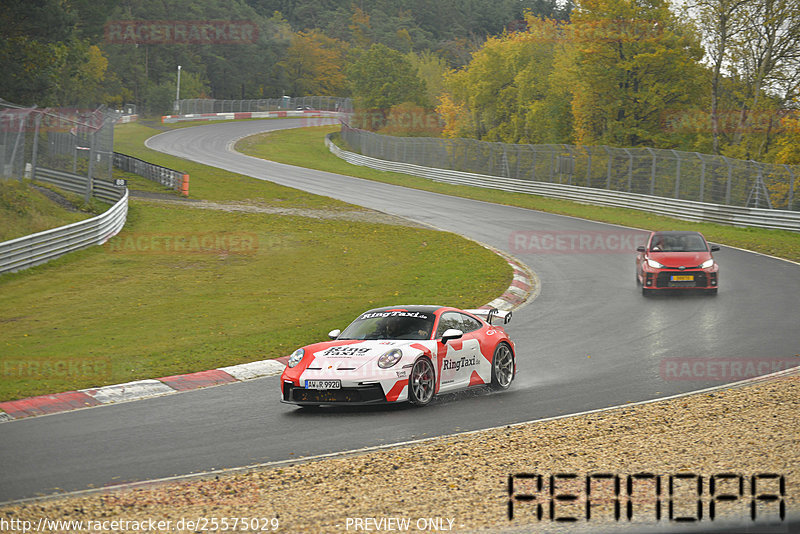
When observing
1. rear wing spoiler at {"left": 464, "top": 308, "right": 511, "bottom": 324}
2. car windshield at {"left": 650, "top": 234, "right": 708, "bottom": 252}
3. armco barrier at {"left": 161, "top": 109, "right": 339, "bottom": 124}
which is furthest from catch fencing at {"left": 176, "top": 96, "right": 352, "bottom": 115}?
rear wing spoiler at {"left": 464, "top": 308, "right": 511, "bottom": 324}

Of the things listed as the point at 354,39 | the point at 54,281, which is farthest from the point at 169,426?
the point at 354,39

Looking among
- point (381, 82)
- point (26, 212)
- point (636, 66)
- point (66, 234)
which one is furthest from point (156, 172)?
point (381, 82)

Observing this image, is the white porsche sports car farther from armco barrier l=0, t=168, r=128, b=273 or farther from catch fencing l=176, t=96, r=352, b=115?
catch fencing l=176, t=96, r=352, b=115

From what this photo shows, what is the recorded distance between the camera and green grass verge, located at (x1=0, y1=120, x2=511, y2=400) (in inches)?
560

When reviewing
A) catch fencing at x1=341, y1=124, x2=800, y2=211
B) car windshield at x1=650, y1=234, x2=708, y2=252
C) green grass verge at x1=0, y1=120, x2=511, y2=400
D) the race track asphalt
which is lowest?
green grass verge at x1=0, y1=120, x2=511, y2=400

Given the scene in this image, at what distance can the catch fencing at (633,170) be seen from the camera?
3372cm

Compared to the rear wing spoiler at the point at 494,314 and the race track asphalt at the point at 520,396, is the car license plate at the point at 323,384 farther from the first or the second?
the rear wing spoiler at the point at 494,314

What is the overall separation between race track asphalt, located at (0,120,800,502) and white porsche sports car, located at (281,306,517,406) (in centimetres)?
26

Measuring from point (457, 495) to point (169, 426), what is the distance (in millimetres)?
4544

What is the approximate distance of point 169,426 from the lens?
10023 mm

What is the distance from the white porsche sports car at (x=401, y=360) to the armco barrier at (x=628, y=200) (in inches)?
942

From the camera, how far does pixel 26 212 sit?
81.5 feet

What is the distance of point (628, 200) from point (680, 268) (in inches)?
784

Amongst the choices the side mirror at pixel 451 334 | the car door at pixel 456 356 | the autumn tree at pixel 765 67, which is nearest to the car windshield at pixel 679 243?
the car door at pixel 456 356
